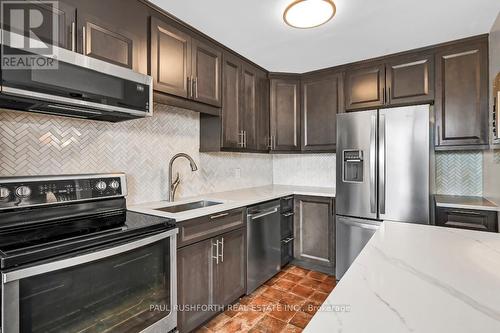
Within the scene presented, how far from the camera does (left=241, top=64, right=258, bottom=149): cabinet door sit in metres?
2.77

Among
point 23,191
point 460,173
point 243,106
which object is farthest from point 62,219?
point 460,173

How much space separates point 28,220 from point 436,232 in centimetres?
200

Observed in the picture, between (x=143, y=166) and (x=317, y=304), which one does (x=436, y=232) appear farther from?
(x=143, y=166)

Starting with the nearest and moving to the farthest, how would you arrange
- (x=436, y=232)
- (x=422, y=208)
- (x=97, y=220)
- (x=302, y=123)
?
(x=436, y=232) → (x=97, y=220) → (x=422, y=208) → (x=302, y=123)

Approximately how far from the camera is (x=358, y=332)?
53 cm

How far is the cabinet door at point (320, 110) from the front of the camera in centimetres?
300

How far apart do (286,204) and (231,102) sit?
125cm

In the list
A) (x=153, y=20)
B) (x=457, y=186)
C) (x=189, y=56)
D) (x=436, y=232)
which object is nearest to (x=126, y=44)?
(x=153, y=20)

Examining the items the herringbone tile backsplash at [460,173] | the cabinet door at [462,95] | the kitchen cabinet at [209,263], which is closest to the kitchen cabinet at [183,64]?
the kitchen cabinet at [209,263]

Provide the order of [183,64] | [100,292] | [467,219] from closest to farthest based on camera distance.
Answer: [100,292], [183,64], [467,219]

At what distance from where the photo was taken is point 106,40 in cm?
152

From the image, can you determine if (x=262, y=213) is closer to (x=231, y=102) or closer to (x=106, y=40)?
(x=231, y=102)

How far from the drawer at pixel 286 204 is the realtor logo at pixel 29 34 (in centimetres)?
221

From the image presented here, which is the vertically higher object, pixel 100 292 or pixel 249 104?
pixel 249 104
